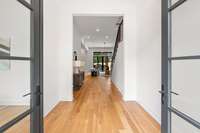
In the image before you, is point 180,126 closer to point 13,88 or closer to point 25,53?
point 25,53

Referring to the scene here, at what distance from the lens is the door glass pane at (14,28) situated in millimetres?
1911

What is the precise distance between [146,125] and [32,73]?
2.48 metres

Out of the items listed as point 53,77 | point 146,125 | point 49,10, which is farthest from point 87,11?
point 146,125

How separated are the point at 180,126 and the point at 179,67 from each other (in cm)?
67

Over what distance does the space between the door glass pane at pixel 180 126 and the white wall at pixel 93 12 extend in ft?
11.1

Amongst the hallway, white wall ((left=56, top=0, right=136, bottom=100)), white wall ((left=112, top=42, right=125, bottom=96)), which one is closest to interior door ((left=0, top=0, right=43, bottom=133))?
the hallway

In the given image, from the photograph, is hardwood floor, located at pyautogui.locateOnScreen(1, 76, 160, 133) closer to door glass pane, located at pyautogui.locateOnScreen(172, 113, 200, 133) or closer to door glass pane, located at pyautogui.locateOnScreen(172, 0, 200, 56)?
door glass pane, located at pyautogui.locateOnScreen(172, 113, 200, 133)

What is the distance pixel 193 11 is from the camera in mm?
2039

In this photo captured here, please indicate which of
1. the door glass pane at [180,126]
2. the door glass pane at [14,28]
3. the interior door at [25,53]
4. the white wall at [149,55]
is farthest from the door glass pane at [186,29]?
the door glass pane at [14,28]

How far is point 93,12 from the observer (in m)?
5.28

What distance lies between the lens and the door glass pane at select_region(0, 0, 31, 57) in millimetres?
1911

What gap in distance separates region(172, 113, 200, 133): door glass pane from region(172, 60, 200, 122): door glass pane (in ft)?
0.34

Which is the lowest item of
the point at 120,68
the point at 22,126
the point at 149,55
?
the point at 22,126

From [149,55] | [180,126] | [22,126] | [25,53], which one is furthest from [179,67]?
[149,55]
